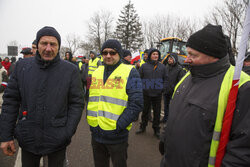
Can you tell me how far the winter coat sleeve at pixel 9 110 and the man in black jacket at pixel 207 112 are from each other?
→ 1.62 m

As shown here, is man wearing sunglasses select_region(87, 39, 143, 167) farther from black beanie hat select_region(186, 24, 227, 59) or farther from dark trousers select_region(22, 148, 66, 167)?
black beanie hat select_region(186, 24, 227, 59)

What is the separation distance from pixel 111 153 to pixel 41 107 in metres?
0.98

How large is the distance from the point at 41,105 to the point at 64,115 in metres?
0.26

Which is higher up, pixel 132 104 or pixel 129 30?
pixel 129 30

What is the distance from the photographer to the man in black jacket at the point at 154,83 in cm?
406

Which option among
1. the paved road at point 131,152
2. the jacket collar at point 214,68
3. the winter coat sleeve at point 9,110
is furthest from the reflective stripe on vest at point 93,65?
the jacket collar at point 214,68

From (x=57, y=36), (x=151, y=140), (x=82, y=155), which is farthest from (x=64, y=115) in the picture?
(x=151, y=140)

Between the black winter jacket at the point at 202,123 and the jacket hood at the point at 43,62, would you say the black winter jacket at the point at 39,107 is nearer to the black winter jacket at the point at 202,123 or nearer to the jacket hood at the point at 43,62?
the jacket hood at the point at 43,62

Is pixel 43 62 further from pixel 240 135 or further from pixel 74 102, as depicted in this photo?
pixel 240 135

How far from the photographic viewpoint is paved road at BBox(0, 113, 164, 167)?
A: 2.94 m

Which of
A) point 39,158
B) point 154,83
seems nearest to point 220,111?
point 39,158

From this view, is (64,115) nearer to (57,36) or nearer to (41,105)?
(41,105)

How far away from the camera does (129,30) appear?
36531mm

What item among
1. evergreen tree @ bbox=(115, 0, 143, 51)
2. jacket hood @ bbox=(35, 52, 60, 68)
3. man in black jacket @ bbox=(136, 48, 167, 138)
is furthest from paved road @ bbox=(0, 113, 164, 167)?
evergreen tree @ bbox=(115, 0, 143, 51)
